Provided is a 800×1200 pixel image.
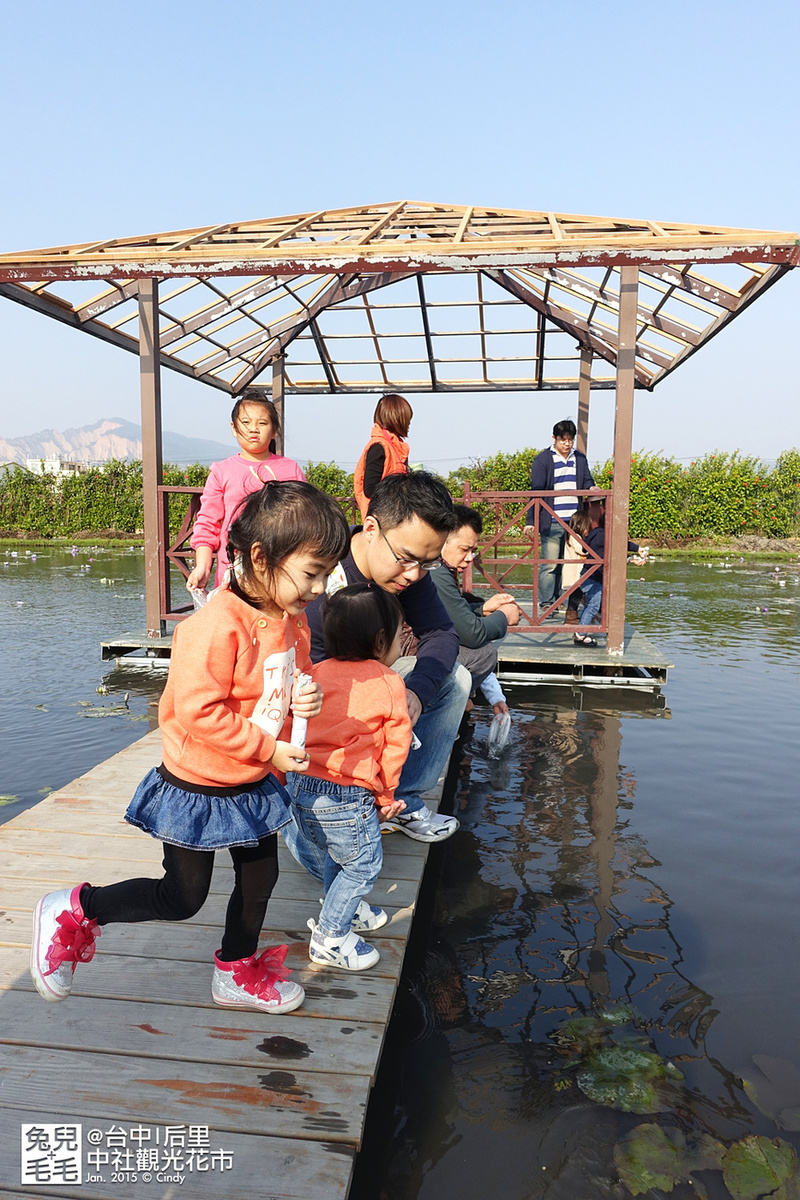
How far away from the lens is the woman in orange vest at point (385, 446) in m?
4.68

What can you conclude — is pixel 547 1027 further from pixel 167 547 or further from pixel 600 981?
pixel 167 547

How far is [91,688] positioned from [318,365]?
678cm

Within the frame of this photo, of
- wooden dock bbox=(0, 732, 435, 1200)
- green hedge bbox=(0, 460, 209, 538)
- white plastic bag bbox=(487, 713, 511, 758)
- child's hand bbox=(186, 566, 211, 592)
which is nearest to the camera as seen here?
wooden dock bbox=(0, 732, 435, 1200)

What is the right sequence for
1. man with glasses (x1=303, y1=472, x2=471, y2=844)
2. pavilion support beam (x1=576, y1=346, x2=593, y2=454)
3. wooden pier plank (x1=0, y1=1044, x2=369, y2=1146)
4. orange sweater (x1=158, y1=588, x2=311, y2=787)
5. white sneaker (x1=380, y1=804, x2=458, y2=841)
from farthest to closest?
pavilion support beam (x1=576, y1=346, x2=593, y2=454) < white sneaker (x1=380, y1=804, x2=458, y2=841) < man with glasses (x1=303, y1=472, x2=471, y2=844) < orange sweater (x1=158, y1=588, x2=311, y2=787) < wooden pier plank (x1=0, y1=1044, x2=369, y2=1146)

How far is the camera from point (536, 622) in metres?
7.79

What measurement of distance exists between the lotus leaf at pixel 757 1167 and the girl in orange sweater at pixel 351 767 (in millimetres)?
1006

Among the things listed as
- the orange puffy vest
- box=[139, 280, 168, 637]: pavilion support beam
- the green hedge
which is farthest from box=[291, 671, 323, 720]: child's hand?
the green hedge

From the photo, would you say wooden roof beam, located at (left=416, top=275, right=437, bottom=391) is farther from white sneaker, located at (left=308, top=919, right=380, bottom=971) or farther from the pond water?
white sneaker, located at (left=308, top=919, right=380, bottom=971)

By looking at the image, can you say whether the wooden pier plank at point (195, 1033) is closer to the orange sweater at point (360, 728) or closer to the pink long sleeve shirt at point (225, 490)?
the orange sweater at point (360, 728)

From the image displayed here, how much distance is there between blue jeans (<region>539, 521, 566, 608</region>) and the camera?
8.30 m

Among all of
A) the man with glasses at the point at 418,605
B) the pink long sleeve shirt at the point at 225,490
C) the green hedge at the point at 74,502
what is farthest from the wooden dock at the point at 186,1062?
the green hedge at the point at 74,502

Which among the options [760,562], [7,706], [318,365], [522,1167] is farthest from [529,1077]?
[760,562]

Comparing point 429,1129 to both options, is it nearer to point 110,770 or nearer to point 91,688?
point 110,770

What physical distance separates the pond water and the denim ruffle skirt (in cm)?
86
